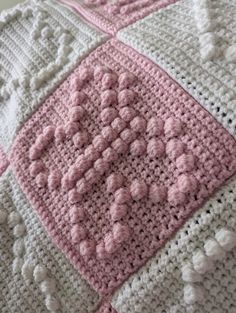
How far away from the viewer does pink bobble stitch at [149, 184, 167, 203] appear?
63cm

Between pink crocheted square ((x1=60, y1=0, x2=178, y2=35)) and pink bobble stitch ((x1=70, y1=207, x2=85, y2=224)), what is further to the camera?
pink crocheted square ((x1=60, y1=0, x2=178, y2=35))

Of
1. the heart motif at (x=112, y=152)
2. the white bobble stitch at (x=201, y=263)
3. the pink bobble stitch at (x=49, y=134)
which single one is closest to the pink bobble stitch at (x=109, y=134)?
the heart motif at (x=112, y=152)

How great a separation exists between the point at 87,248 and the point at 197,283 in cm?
16

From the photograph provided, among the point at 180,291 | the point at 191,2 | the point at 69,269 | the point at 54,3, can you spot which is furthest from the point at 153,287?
the point at 54,3

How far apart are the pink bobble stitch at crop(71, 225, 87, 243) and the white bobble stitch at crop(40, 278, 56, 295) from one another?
8cm

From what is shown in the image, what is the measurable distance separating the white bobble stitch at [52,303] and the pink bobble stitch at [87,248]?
91 mm

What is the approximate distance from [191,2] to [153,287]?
0.48 m

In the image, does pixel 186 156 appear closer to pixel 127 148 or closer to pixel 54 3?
pixel 127 148

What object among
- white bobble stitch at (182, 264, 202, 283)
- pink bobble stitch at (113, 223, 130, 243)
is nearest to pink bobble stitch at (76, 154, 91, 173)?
pink bobble stitch at (113, 223, 130, 243)

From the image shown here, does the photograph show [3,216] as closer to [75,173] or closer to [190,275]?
[75,173]

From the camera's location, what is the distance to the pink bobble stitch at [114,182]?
0.66m

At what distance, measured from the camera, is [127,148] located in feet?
2.22

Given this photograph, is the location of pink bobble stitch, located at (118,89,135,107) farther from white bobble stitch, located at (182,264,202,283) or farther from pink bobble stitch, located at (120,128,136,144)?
white bobble stitch, located at (182,264,202,283)

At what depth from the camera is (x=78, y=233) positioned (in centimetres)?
68
